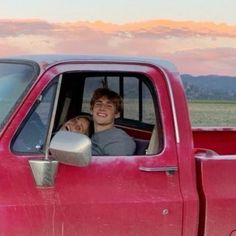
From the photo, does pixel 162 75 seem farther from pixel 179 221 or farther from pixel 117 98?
pixel 179 221

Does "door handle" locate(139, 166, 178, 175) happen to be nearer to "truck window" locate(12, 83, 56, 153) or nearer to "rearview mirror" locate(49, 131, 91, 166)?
"rearview mirror" locate(49, 131, 91, 166)

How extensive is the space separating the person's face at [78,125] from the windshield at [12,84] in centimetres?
53

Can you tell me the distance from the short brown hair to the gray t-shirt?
17cm

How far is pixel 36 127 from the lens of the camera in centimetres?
442

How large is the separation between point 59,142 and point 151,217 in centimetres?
75

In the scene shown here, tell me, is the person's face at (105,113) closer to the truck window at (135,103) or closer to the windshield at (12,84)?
the truck window at (135,103)

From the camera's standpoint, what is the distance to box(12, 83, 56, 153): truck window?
436 centimetres

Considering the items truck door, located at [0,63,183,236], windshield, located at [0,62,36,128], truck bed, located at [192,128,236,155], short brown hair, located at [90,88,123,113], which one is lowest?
truck bed, located at [192,128,236,155]

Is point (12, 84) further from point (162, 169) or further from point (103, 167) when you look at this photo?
point (162, 169)

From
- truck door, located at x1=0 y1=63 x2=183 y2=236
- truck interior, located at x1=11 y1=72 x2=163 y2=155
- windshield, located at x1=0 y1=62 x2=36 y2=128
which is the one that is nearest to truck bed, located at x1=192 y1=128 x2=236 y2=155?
truck interior, located at x1=11 y1=72 x2=163 y2=155

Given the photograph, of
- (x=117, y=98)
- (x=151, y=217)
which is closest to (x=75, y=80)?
(x=117, y=98)

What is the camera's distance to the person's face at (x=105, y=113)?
4969 millimetres

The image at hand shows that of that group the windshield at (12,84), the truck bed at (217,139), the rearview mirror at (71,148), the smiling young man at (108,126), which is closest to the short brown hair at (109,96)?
the smiling young man at (108,126)

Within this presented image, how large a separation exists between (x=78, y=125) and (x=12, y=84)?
2.14 ft
